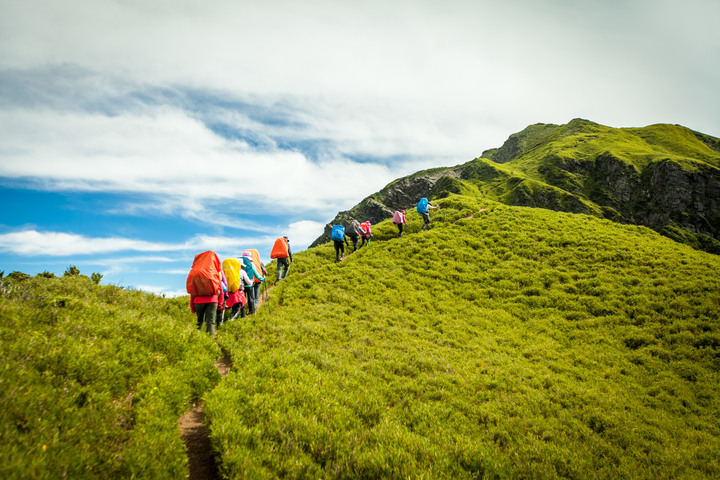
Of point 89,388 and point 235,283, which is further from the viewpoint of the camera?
point 235,283

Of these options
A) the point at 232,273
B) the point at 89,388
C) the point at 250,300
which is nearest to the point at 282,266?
the point at 250,300

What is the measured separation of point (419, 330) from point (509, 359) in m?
4.06

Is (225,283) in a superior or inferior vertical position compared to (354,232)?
inferior

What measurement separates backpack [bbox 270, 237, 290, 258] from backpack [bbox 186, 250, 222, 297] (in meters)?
9.31

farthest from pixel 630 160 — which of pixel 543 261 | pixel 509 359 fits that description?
pixel 509 359

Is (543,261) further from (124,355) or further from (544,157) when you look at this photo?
(544,157)

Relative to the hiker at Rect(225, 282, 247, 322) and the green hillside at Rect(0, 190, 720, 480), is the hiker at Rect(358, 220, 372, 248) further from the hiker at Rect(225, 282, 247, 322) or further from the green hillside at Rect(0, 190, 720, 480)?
the hiker at Rect(225, 282, 247, 322)

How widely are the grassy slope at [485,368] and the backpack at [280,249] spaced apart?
2.14m

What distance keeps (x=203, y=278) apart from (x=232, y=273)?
309 centimetres

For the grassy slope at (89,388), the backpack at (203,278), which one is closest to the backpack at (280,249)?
the backpack at (203,278)

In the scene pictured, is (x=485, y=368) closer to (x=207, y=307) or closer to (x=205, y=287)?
(x=207, y=307)

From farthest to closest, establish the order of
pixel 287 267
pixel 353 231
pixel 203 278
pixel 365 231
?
pixel 365 231 < pixel 353 231 < pixel 287 267 < pixel 203 278

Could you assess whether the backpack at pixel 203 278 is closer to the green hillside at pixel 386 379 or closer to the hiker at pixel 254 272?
the green hillside at pixel 386 379

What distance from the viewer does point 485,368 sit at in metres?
11.3
